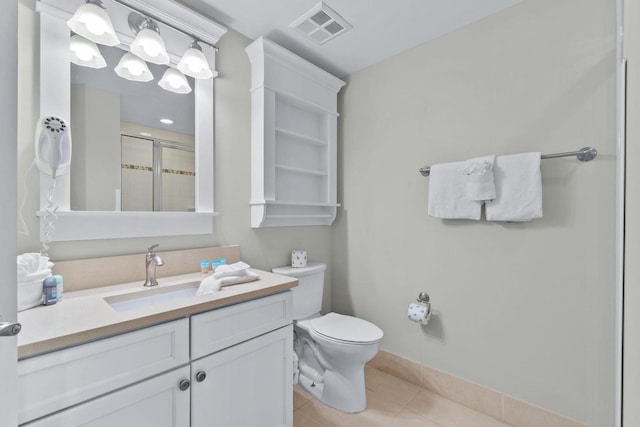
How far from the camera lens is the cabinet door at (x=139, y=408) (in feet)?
2.67

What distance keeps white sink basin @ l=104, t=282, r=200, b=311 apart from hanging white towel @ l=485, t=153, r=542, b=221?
1.68 metres

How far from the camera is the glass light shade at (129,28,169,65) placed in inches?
54.7

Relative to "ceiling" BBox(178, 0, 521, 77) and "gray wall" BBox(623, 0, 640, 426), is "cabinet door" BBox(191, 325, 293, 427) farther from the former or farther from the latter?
"ceiling" BBox(178, 0, 521, 77)

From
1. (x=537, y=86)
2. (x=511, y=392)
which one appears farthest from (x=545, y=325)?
(x=537, y=86)

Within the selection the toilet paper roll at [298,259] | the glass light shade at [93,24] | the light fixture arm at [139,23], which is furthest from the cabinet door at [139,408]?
the light fixture arm at [139,23]

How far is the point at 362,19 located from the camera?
174cm

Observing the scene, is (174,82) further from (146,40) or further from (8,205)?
(8,205)

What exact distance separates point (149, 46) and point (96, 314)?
125 centimetres

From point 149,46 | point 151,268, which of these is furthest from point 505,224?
point 149,46

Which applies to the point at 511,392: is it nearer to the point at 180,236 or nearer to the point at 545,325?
the point at 545,325

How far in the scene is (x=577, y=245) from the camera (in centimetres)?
144

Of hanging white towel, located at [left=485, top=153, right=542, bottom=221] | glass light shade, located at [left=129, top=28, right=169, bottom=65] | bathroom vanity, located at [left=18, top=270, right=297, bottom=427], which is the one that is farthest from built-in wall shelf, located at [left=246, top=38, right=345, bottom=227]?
hanging white towel, located at [left=485, top=153, right=542, bottom=221]

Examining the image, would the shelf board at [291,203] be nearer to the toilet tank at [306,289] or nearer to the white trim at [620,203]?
the toilet tank at [306,289]

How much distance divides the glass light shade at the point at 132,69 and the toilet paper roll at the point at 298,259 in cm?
138
